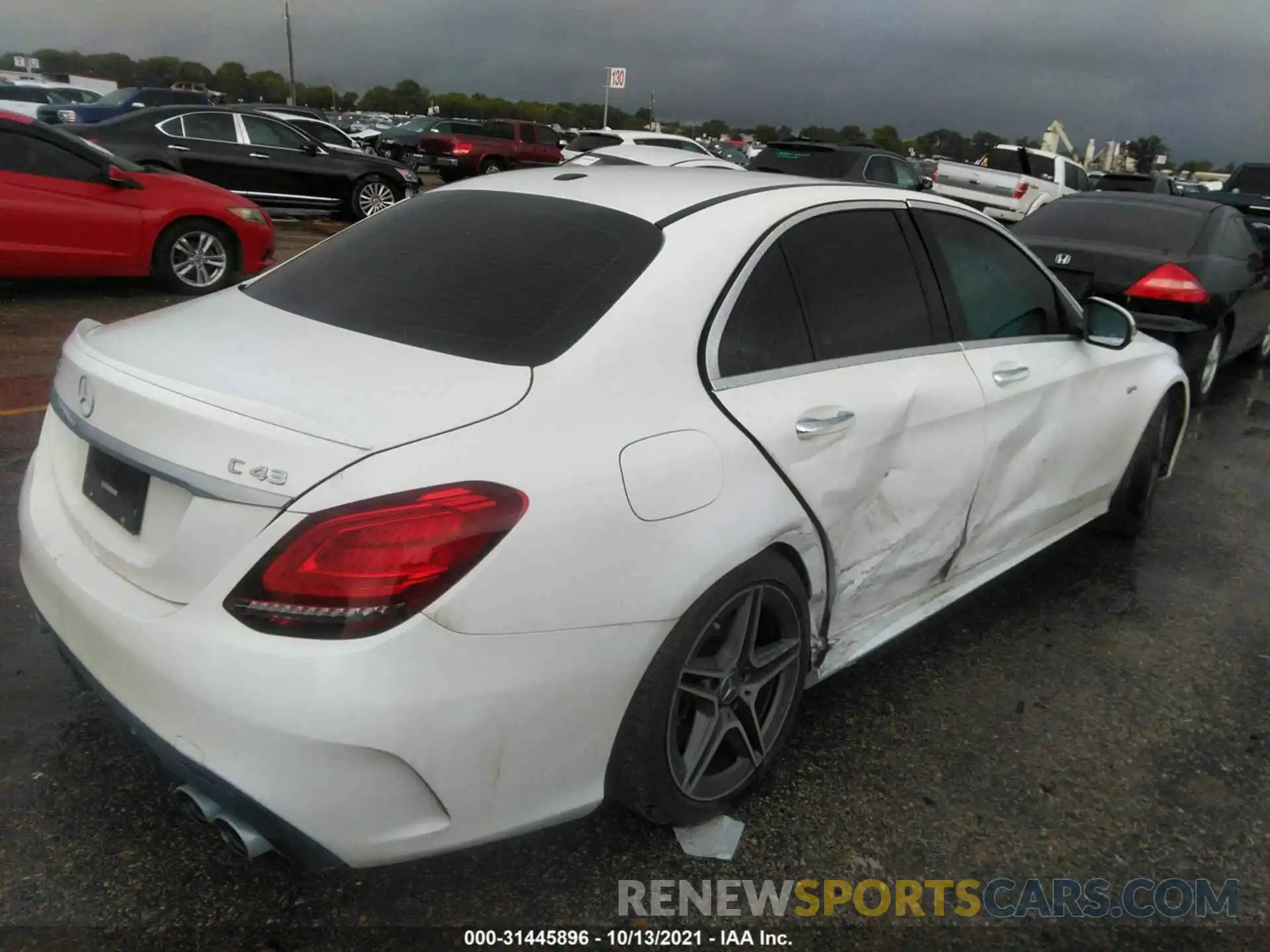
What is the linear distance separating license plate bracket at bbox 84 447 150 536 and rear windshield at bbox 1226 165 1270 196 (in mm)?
21554

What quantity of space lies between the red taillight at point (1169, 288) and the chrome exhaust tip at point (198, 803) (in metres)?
6.23

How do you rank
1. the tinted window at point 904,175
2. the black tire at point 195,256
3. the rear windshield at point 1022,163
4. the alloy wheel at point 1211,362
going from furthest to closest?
1. the rear windshield at point 1022,163
2. the tinted window at point 904,175
3. the black tire at point 195,256
4. the alloy wheel at point 1211,362

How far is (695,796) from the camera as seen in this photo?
246 cm

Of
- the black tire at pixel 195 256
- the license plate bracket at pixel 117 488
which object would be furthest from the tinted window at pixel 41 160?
the license plate bracket at pixel 117 488

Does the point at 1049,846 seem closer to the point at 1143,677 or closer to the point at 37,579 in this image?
the point at 1143,677

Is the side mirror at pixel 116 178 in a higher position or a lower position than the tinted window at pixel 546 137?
higher

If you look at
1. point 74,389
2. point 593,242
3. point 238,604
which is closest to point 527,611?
point 238,604

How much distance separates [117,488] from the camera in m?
2.12

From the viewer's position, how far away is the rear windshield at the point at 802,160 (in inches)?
566

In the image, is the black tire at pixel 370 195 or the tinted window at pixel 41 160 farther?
the black tire at pixel 370 195

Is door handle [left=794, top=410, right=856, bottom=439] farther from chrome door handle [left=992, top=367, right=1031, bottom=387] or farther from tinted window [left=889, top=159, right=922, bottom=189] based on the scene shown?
tinted window [left=889, top=159, right=922, bottom=189]

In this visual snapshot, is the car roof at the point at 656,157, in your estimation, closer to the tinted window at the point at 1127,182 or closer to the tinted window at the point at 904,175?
the tinted window at the point at 904,175

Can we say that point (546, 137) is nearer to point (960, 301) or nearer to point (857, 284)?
point (960, 301)

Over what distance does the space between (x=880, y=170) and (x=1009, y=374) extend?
1245cm
